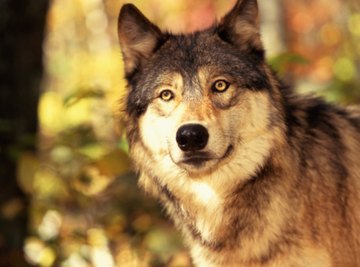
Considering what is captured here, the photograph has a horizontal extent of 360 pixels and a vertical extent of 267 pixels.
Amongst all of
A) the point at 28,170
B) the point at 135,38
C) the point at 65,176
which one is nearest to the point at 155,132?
the point at 135,38

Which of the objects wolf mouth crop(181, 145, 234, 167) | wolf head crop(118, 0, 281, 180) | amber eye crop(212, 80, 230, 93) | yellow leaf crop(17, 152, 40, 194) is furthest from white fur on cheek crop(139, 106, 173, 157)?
yellow leaf crop(17, 152, 40, 194)

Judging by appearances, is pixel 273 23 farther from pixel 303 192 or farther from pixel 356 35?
pixel 356 35

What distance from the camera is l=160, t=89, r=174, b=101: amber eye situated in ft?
13.2

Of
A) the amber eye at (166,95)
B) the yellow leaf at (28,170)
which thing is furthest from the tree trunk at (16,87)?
the amber eye at (166,95)

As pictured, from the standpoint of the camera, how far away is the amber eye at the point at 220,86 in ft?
13.0

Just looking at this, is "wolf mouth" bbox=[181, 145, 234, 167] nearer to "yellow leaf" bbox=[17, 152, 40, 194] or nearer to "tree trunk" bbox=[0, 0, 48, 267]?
"yellow leaf" bbox=[17, 152, 40, 194]

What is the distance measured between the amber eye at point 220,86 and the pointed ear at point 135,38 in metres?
0.64

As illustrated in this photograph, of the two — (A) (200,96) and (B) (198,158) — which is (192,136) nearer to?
(B) (198,158)

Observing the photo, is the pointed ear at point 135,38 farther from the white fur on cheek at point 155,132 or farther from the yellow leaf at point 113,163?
the yellow leaf at point 113,163

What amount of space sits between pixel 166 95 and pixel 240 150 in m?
0.57

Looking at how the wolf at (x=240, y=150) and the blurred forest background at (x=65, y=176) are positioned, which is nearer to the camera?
the wolf at (x=240, y=150)

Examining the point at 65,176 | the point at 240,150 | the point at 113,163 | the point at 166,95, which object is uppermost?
the point at 166,95

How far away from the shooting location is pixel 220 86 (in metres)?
3.97

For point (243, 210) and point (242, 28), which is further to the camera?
point (242, 28)
